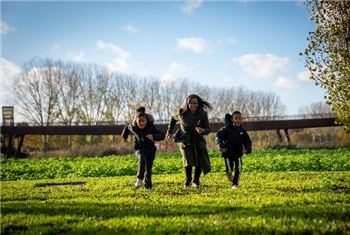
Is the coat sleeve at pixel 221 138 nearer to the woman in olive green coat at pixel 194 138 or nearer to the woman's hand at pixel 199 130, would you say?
the woman in olive green coat at pixel 194 138

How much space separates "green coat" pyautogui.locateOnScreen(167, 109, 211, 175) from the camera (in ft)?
28.3

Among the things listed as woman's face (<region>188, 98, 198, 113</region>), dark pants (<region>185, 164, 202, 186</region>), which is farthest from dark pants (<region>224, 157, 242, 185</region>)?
woman's face (<region>188, 98, 198, 113</region>)

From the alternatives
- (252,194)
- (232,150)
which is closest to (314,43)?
(232,150)

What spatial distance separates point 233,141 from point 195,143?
3.56ft

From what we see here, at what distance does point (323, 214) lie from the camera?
15.2 feet

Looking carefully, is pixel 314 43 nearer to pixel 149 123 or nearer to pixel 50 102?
pixel 149 123

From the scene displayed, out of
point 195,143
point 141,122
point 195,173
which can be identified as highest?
point 141,122

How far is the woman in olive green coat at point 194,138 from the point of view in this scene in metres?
8.63

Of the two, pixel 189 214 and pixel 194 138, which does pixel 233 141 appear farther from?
pixel 189 214

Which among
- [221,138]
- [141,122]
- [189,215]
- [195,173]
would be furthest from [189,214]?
[141,122]

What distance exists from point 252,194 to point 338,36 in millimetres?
4787

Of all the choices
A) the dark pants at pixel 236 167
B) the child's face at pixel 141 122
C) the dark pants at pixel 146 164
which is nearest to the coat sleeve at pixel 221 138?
the dark pants at pixel 236 167

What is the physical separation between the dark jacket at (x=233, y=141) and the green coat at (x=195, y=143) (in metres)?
0.45

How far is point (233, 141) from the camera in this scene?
8.59m
